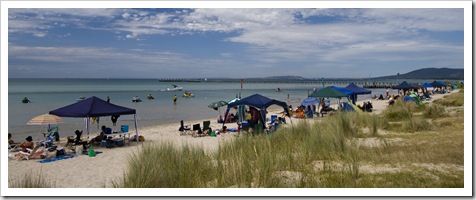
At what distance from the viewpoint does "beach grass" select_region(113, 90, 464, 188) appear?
5855mm

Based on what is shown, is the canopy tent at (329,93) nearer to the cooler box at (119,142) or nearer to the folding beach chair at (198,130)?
the folding beach chair at (198,130)

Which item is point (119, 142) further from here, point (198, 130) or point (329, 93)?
point (329, 93)

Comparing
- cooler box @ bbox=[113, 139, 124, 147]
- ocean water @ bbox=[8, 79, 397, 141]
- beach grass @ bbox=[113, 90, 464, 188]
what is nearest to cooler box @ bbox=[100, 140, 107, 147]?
cooler box @ bbox=[113, 139, 124, 147]

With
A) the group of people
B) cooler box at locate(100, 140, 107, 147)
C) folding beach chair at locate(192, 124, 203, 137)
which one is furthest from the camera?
the group of people

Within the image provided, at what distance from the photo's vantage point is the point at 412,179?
607cm

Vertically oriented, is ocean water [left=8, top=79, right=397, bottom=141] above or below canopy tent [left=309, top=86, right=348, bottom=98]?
below

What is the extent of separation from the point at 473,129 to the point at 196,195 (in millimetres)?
4625

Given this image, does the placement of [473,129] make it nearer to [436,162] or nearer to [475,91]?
[475,91]

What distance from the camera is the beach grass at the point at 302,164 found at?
586cm

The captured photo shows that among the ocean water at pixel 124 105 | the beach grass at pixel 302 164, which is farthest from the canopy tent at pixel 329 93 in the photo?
the beach grass at pixel 302 164

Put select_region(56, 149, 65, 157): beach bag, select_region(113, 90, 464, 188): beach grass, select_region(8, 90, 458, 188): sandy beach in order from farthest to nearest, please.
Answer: select_region(56, 149, 65, 157): beach bag, select_region(8, 90, 458, 188): sandy beach, select_region(113, 90, 464, 188): beach grass

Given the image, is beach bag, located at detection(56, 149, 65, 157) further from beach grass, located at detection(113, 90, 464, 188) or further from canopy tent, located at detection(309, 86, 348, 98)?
canopy tent, located at detection(309, 86, 348, 98)

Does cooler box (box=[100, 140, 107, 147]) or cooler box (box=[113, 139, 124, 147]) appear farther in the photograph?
cooler box (box=[113, 139, 124, 147])

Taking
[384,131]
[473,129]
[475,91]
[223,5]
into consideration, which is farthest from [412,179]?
[384,131]
